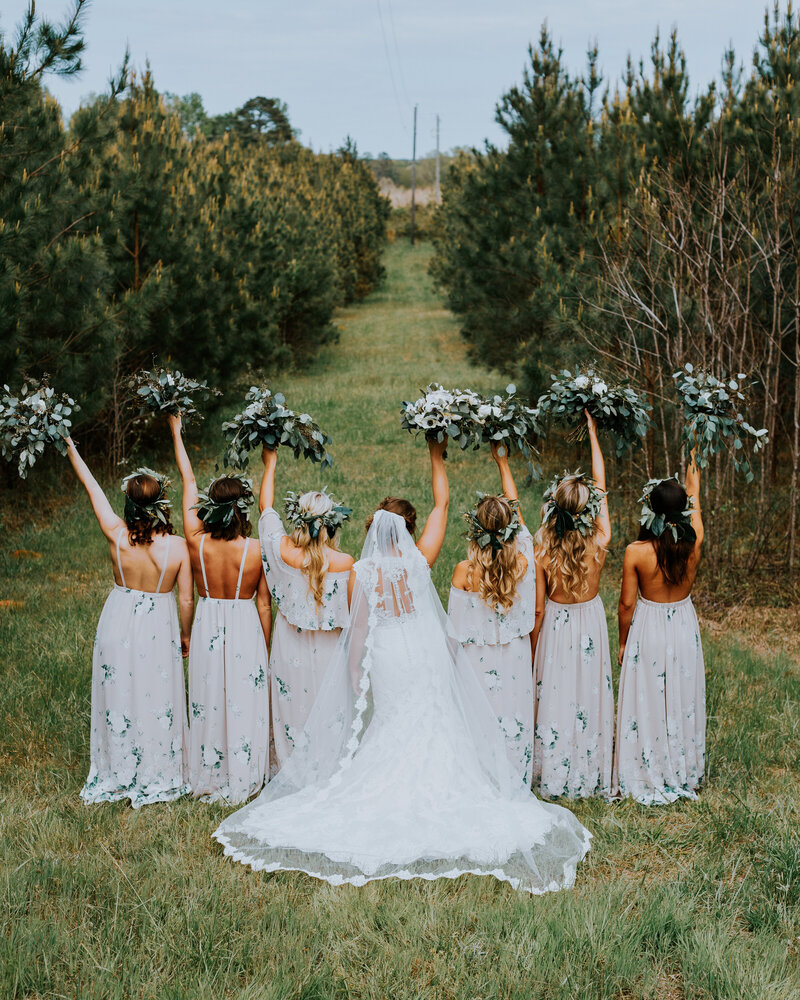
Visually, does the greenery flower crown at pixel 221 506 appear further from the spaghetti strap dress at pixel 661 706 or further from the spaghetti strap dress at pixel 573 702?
the spaghetti strap dress at pixel 661 706

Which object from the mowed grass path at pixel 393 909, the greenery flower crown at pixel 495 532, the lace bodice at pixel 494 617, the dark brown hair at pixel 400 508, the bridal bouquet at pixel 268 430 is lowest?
the mowed grass path at pixel 393 909

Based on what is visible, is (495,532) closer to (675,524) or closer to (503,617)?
(503,617)

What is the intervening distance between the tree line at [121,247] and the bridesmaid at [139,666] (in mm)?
1757

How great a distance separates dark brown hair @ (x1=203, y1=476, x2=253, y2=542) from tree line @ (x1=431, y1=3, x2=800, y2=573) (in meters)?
3.98

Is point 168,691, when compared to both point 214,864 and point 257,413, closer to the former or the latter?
point 214,864

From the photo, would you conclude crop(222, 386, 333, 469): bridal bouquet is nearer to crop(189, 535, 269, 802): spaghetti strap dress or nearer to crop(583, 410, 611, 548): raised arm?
crop(189, 535, 269, 802): spaghetti strap dress

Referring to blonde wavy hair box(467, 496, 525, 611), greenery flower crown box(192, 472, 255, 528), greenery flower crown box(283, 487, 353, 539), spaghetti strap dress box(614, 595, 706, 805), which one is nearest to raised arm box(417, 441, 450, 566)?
blonde wavy hair box(467, 496, 525, 611)

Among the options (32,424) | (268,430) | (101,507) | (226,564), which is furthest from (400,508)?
(32,424)

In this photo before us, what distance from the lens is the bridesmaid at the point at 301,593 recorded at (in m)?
4.86

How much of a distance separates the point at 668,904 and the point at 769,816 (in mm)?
1214

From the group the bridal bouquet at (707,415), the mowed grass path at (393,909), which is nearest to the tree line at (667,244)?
the bridal bouquet at (707,415)

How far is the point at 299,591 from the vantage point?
4.96 meters

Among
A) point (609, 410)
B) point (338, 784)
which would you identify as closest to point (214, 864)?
point (338, 784)

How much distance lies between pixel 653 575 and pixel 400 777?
72.6 inches
